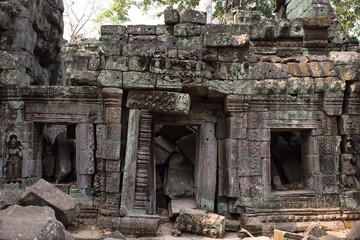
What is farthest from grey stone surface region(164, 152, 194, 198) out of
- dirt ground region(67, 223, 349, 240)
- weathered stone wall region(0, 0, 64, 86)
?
weathered stone wall region(0, 0, 64, 86)

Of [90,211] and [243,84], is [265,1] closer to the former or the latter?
[243,84]

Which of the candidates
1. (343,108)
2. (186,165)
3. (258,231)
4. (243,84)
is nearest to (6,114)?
(186,165)

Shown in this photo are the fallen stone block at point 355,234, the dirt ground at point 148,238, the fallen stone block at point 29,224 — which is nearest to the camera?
the fallen stone block at point 29,224

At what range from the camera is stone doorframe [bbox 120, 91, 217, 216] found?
538cm

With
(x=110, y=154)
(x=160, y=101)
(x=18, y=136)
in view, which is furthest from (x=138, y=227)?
(x=18, y=136)

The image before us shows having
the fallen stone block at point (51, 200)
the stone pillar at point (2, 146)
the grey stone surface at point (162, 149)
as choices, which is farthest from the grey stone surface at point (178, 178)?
the stone pillar at point (2, 146)

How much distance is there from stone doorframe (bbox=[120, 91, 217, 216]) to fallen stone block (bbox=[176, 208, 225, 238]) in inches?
25.9

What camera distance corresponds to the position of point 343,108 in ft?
19.5

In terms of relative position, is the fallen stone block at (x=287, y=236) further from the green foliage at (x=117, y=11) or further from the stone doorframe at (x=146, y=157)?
the green foliage at (x=117, y=11)

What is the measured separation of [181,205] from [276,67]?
3.28 m

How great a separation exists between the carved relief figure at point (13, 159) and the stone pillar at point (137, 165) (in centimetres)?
211

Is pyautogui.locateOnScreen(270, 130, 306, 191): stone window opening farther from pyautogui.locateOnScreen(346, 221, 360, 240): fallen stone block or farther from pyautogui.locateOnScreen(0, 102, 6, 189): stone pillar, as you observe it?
pyautogui.locateOnScreen(0, 102, 6, 189): stone pillar

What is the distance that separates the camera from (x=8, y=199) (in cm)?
429

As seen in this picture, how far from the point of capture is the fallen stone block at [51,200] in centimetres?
449
